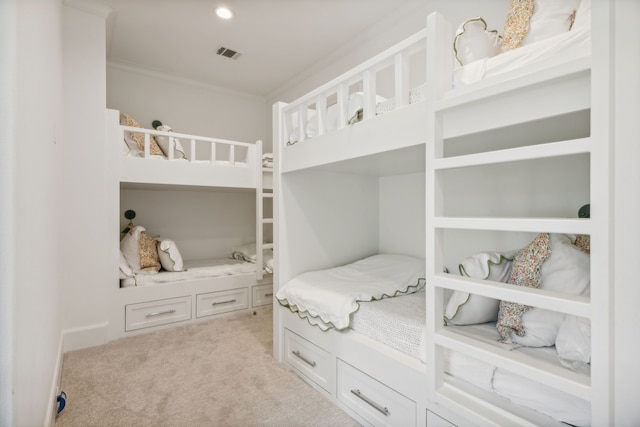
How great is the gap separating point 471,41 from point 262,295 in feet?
8.89

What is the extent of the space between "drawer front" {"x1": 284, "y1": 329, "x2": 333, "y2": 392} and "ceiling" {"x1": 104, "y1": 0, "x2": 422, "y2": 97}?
252 centimetres

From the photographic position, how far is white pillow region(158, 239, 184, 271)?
284 cm

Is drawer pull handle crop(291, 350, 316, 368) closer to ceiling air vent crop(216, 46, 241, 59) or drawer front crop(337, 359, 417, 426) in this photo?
drawer front crop(337, 359, 417, 426)

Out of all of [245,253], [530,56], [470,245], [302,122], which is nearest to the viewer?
[530,56]

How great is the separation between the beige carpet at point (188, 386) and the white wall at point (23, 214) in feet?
1.35

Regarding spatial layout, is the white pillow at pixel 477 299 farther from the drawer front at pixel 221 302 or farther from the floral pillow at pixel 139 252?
the floral pillow at pixel 139 252

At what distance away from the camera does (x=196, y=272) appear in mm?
2855

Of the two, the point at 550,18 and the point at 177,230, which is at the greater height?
the point at 550,18

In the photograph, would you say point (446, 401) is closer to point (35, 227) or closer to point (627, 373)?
point (627, 373)

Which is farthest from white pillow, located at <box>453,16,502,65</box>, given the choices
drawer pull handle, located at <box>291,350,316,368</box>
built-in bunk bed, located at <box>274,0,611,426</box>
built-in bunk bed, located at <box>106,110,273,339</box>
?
built-in bunk bed, located at <box>106,110,273,339</box>

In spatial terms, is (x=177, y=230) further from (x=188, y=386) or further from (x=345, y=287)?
(x=345, y=287)

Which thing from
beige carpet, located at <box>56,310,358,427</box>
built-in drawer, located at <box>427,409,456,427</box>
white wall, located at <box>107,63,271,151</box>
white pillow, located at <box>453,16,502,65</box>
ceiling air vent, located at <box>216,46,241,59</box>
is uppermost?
ceiling air vent, located at <box>216,46,241,59</box>

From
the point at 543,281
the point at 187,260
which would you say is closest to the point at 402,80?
the point at 543,281

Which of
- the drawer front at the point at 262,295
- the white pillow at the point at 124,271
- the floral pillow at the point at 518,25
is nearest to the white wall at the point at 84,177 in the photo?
the white pillow at the point at 124,271
